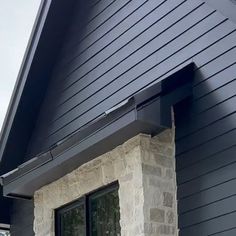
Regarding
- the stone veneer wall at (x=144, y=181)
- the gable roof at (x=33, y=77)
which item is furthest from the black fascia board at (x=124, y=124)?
the gable roof at (x=33, y=77)

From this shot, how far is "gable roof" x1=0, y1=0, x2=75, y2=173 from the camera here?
9.05 metres

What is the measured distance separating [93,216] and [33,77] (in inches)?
93.9

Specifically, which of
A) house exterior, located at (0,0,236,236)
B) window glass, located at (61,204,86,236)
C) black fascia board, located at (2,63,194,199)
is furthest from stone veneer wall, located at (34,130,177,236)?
window glass, located at (61,204,86,236)

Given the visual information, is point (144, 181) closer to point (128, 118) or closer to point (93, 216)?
point (128, 118)

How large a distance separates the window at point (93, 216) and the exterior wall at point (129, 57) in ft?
3.12

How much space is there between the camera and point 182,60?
694cm

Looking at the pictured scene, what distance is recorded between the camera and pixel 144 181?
22.1ft

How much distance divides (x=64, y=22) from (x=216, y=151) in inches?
143

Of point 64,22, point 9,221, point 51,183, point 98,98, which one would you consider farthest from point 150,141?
point 9,221

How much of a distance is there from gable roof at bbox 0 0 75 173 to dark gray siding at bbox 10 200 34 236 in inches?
23.0

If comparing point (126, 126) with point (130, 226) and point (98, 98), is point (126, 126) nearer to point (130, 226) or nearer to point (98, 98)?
point (130, 226)

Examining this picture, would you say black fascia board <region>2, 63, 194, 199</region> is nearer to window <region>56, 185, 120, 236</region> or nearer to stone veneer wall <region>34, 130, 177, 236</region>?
stone veneer wall <region>34, 130, 177, 236</region>

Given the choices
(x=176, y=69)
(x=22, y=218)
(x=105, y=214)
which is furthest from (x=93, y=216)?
(x=22, y=218)

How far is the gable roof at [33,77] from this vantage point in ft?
29.7
